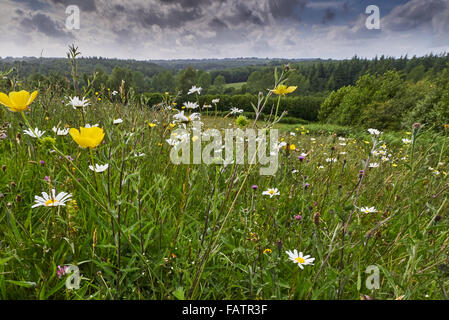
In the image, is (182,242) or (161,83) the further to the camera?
(161,83)

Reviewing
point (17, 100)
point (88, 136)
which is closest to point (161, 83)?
point (17, 100)

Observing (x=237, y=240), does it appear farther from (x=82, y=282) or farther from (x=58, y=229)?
(x=58, y=229)

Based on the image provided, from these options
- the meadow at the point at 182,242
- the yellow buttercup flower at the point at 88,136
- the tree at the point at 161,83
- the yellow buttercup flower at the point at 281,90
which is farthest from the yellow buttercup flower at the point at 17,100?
the tree at the point at 161,83

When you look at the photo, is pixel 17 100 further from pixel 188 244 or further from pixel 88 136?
pixel 188 244

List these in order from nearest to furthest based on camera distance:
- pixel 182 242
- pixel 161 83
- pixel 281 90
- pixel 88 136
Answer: pixel 88 136 → pixel 281 90 → pixel 182 242 → pixel 161 83

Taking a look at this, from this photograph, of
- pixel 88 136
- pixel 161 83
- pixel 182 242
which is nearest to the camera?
pixel 88 136

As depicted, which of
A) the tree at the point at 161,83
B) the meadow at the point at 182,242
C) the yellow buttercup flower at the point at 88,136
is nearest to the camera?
the yellow buttercup flower at the point at 88,136

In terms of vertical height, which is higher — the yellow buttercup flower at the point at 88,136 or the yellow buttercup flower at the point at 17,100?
the yellow buttercup flower at the point at 17,100

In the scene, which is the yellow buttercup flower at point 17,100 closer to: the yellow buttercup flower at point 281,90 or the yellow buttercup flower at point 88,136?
the yellow buttercup flower at point 88,136

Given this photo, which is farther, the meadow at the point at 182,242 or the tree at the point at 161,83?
the tree at the point at 161,83

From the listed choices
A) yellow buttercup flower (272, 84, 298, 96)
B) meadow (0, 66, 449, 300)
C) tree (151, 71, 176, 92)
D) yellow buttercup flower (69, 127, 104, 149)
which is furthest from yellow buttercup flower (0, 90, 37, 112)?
tree (151, 71, 176, 92)

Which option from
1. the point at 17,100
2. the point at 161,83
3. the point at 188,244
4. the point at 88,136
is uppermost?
the point at 161,83
